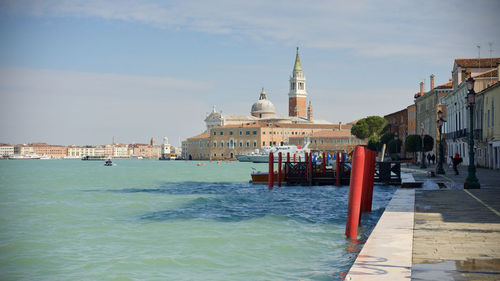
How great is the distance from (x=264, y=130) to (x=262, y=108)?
34819 millimetres

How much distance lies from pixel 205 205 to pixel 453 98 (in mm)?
30951

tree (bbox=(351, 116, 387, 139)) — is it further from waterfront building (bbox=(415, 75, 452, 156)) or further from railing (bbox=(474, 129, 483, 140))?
railing (bbox=(474, 129, 483, 140))

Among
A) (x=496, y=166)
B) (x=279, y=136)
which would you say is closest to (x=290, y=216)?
(x=496, y=166)

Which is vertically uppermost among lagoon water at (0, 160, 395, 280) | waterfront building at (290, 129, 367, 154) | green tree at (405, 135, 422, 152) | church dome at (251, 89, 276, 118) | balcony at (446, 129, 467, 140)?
church dome at (251, 89, 276, 118)

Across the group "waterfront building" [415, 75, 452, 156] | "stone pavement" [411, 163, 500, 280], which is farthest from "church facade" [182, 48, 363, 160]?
"stone pavement" [411, 163, 500, 280]

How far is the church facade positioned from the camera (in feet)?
477

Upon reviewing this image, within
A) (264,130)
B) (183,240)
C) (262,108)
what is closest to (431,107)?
(183,240)

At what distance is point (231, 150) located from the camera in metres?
153

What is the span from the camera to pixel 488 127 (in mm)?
36750

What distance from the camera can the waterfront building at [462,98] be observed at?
135 ft

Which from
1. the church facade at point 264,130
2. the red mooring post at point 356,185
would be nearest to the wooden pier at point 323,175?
the red mooring post at point 356,185

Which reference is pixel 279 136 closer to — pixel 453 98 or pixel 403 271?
pixel 453 98

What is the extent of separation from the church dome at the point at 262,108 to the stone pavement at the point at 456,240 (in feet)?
541

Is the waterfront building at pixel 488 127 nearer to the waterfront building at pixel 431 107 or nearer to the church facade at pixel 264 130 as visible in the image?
the waterfront building at pixel 431 107
